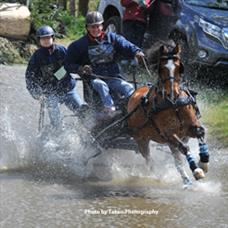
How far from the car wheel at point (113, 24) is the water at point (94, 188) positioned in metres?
5.25

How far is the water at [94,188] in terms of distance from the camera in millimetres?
7031

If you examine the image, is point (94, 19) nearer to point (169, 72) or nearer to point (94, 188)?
point (169, 72)

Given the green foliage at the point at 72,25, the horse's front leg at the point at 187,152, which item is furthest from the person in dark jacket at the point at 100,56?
the green foliage at the point at 72,25

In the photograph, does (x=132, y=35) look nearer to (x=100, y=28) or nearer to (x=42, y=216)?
(x=100, y=28)

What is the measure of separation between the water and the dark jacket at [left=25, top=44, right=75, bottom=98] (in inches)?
25.4

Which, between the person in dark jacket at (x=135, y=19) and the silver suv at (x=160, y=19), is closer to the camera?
the person in dark jacket at (x=135, y=19)

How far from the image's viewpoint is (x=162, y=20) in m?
13.6

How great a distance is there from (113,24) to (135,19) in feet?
9.63

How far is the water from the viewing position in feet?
23.1

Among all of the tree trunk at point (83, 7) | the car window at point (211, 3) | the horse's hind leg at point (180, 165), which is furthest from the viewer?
the tree trunk at point (83, 7)

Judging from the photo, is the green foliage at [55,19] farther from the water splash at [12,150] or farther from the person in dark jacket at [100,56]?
the person in dark jacket at [100,56]

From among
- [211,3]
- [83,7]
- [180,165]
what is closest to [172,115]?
[180,165]

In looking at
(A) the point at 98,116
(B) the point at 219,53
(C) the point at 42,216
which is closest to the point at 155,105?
(A) the point at 98,116

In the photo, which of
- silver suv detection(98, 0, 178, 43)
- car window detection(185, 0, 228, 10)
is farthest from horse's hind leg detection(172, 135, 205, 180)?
car window detection(185, 0, 228, 10)
